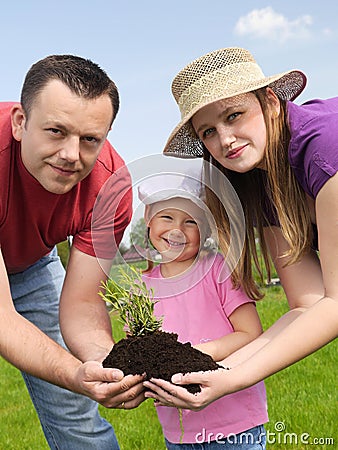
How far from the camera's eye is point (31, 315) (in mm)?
4062

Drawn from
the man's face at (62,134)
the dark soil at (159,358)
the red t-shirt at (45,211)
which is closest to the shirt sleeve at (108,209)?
the red t-shirt at (45,211)

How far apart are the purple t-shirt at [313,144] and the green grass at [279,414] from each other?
7.13ft

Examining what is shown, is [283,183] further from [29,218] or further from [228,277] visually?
[29,218]

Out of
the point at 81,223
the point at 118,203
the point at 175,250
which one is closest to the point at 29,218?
the point at 81,223

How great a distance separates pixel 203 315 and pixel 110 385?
1.69 ft

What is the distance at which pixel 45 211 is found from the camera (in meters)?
3.46

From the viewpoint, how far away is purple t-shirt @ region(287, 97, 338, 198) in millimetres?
2713

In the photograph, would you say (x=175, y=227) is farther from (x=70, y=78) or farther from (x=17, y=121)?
(x=17, y=121)

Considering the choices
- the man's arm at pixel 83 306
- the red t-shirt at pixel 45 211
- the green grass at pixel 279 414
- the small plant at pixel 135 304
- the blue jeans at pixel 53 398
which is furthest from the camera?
the green grass at pixel 279 414

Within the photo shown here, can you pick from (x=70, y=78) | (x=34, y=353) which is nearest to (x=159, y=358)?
(x=34, y=353)

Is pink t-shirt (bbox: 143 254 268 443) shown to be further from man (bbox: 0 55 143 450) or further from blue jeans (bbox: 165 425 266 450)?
man (bbox: 0 55 143 450)

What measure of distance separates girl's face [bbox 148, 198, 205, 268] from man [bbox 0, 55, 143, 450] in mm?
229

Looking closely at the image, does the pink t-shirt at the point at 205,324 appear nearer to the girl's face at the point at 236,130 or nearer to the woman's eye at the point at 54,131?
the girl's face at the point at 236,130

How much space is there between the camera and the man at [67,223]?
3.02m
